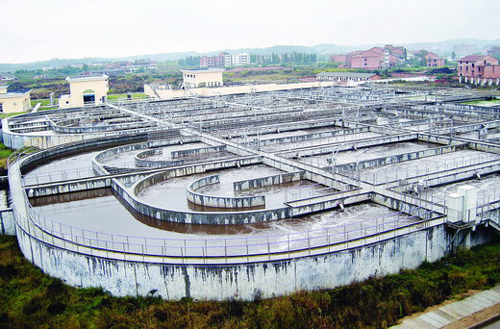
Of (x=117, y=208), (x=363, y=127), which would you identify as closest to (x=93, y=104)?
(x=363, y=127)

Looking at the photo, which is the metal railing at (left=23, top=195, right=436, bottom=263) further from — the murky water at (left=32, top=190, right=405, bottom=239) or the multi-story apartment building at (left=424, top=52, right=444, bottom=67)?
the multi-story apartment building at (left=424, top=52, right=444, bottom=67)

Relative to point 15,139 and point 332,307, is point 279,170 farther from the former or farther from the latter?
point 15,139

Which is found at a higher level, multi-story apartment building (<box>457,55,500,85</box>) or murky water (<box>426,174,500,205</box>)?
multi-story apartment building (<box>457,55,500,85</box>)

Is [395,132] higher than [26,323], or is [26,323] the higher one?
[395,132]

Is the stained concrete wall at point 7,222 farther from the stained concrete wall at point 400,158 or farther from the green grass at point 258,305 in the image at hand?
the stained concrete wall at point 400,158

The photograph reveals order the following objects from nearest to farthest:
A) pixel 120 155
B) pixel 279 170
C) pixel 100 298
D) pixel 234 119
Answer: pixel 100 298
pixel 279 170
pixel 120 155
pixel 234 119

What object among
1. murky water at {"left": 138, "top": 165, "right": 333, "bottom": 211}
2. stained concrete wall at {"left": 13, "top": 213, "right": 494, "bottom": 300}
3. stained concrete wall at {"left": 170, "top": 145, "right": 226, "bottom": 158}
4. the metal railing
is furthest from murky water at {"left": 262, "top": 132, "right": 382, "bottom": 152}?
stained concrete wall at {"left": 13, "top": 213, "right": 494, "bottom": 300}
